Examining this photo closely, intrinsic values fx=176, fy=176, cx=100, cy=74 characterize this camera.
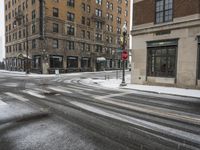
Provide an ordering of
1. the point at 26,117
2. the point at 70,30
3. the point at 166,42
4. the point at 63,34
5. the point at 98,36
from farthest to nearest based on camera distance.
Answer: the point at 98,36 → the point at 70,30 → the point at 63,34 → the point at 166,42 → the point at 26,117

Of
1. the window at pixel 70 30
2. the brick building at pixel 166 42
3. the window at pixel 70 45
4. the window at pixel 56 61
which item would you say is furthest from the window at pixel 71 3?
the brick building at pixel 166 42

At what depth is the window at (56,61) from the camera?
121 ft

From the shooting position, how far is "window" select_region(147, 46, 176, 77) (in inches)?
615

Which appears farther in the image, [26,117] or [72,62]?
[72,62]

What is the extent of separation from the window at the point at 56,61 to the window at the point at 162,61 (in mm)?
24592

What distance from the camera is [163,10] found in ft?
53.8

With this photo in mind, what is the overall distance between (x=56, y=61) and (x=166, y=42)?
1057 inches

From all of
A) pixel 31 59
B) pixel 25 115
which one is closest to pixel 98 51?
pixel 31 59

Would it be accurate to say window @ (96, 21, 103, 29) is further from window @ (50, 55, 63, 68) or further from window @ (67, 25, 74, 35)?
window @ (50, 55, 63, 68)

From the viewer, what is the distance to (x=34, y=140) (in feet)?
14.9

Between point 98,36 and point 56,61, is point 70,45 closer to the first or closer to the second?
point 56,61

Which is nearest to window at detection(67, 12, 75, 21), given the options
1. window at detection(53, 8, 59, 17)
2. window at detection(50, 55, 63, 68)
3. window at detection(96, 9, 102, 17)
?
window at detection(53, 8, 59, 17)

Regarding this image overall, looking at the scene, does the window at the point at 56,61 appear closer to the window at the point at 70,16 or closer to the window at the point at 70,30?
the window at the point at 70,30

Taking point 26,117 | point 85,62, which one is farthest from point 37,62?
point 26,117
